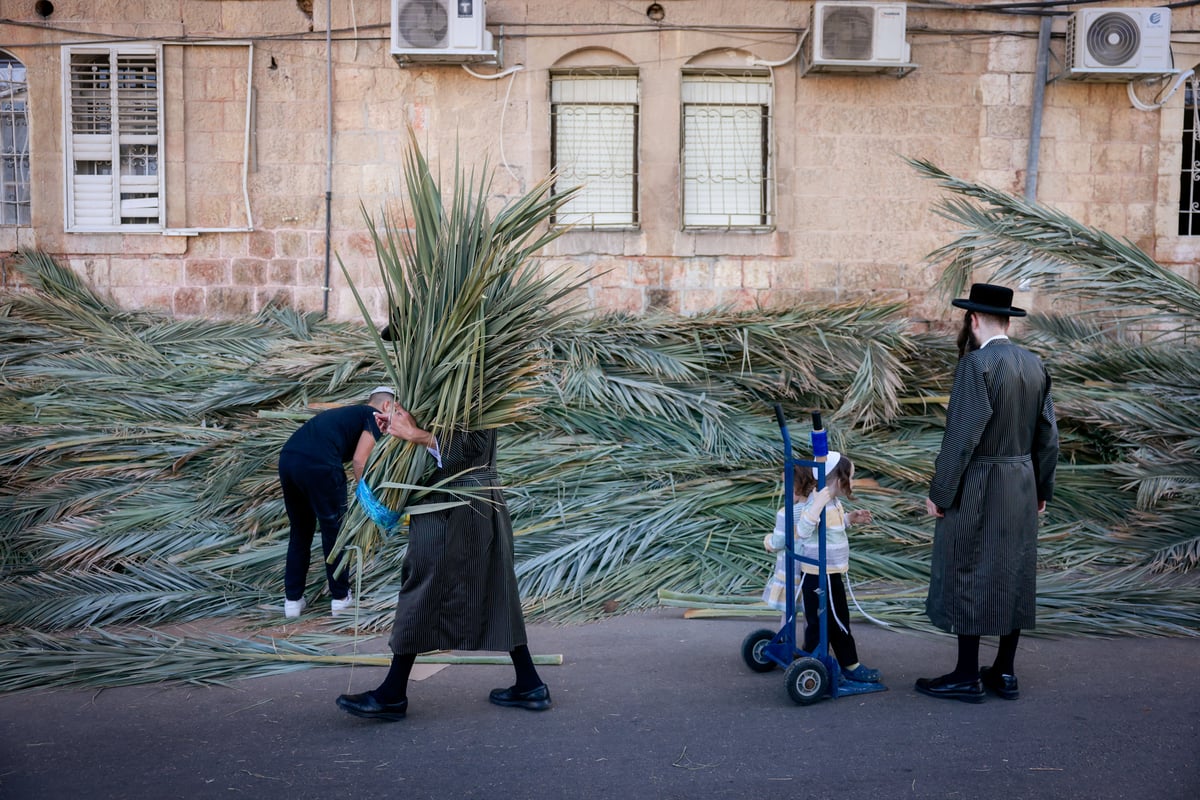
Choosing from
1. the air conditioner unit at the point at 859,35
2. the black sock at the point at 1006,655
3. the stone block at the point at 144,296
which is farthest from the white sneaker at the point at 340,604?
the air conditioner unit at the point at 859,35

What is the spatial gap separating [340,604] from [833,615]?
2631mm

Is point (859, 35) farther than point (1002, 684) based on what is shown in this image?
Yes

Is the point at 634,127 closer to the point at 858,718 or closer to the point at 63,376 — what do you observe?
the point at 63,376

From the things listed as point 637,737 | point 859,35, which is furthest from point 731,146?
point 637,737

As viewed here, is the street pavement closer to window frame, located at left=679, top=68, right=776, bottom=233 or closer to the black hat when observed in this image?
the black hat

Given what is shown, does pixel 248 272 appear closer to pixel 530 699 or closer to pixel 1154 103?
pixel 530 699

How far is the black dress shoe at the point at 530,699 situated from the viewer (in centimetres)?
430

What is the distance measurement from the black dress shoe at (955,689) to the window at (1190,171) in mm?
8078

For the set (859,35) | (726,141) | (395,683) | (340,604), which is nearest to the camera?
(395,683)

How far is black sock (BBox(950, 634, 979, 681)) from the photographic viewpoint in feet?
14.3

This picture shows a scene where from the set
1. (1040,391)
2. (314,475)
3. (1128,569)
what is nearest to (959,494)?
(1040,391)

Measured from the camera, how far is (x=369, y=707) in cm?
412

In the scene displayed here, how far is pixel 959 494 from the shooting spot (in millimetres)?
4363

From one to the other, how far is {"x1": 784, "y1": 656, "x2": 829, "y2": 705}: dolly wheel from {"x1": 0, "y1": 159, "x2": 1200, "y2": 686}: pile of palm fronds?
122 cm
